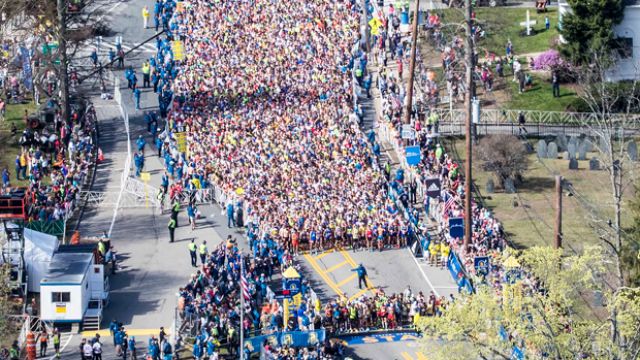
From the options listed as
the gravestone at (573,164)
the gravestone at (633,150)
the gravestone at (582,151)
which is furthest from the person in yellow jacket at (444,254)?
the gravestone at (582,151)

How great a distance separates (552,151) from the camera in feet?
297

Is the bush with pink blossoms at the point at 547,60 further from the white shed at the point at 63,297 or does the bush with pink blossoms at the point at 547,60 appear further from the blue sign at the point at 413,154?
the white shed at the point at 63,297

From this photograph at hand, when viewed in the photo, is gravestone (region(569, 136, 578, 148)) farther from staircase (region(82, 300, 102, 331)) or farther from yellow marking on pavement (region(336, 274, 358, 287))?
staircase (region(82, 300, 102, 331))

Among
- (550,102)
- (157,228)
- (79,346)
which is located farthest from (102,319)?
(550,102)

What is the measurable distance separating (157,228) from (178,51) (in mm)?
17245

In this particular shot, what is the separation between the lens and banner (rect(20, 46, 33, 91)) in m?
95.6

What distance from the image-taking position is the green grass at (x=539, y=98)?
96.2 m

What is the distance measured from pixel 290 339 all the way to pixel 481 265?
9808 millimetres

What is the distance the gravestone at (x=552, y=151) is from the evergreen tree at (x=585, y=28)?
8027 mm

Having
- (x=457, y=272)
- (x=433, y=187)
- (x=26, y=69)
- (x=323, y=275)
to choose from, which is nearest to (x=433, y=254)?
(x=457, y=272)

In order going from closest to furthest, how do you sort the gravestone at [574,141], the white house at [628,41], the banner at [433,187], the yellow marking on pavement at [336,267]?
the yellow marking on pavement at [336,267] < the banner at [433,187] < the gravestone at [574,141] < the white house at [628,41]

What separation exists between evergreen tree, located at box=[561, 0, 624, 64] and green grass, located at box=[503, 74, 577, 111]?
6.98 feet

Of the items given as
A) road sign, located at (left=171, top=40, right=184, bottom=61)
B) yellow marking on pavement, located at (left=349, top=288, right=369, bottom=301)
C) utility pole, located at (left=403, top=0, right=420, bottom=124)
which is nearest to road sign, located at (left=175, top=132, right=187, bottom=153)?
road sign, located at (left=171, top=40, right=184, bottom=61)

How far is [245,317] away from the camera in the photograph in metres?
68.8
